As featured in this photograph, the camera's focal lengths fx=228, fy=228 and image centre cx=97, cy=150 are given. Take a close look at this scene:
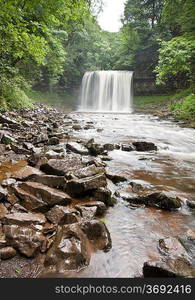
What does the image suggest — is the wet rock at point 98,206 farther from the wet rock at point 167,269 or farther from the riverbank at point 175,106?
the riverbank at point 175,106

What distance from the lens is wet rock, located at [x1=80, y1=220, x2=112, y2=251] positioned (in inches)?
88.4

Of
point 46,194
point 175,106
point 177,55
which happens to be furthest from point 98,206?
point 175,106

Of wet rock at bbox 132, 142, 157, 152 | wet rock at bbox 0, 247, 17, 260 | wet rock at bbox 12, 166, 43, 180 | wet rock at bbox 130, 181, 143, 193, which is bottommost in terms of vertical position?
wet rock at bbox 132, 142, 157, 152

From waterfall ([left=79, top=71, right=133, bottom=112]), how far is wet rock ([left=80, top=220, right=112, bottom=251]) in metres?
25.2

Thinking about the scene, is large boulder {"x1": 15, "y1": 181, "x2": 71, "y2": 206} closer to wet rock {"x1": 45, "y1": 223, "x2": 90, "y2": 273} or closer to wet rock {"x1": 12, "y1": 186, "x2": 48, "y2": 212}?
wet rock {"x1": 12, "y1": 186, "x2": 48, "y2": 212}

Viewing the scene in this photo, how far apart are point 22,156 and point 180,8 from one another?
67.5ft

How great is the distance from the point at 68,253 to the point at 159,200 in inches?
64.4

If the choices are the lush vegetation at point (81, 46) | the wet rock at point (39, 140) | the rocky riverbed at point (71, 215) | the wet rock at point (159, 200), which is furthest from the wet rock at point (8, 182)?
the lush vegetation at point (81, 46)

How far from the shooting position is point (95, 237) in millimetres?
2279

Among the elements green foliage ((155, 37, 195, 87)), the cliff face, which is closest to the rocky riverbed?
green foliage ((155, 37, 195, 87))

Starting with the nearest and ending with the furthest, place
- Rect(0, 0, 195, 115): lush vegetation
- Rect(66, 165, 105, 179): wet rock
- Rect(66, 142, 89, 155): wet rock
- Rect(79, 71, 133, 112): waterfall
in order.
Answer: Rect(66, 165, 105, 179): wet rock < Rect(66, 142, 89, 155): wet rock < Rect(0, 0, 195, 115): lush vegetation < Rect(79, 71, 133, 112): waterfall

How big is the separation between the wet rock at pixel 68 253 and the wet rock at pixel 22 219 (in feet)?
1.16

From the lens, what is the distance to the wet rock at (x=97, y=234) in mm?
2246

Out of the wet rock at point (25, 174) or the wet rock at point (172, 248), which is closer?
the wet rock at point (172, 248)
